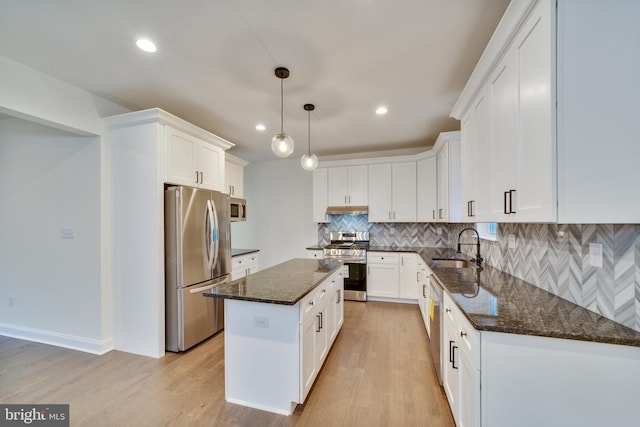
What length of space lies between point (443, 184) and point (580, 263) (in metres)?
2.32

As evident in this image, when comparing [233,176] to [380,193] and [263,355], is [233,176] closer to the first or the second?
[380,193]

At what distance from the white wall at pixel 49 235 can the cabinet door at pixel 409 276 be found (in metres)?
3.98

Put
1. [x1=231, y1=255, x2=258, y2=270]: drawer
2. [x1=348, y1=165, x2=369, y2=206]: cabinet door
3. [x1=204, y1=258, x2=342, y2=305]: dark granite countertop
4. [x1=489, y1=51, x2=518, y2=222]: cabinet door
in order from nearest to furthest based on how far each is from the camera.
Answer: [x1=489, y1=51, x2=518, y2=222]: cabinet door, [x1=204, y1=258, x2=342, y2=305]: dark granite countertop, [x1=231, y1=255, x2=258, y2=270]: drawer, [x1=348, y1=165, x2=369, y2=206]: cabinet door

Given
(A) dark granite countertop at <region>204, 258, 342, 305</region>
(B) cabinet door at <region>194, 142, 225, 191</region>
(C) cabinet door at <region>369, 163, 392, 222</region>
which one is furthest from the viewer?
(C) cabinet door at <region>369, 163, 392, 222</region>

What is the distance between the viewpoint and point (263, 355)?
1.88m

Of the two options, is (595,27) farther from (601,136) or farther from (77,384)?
(77,384)

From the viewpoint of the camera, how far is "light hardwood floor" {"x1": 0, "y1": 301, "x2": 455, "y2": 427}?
1822 mm

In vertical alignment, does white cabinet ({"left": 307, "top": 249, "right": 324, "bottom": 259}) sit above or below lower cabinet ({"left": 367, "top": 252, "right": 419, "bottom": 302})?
above

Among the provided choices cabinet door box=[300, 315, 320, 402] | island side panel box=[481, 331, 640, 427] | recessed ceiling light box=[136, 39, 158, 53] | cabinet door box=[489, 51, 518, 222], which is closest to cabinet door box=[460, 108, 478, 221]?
cabinet door box=[489, 51, 518, 222]

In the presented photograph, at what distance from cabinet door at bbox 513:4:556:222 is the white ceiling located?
54 cm

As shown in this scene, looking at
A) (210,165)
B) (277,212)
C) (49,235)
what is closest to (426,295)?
(210,165)

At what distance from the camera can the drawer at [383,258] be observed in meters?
4.25

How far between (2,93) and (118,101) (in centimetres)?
88

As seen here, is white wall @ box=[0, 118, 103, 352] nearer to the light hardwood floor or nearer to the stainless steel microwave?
the light hardwood floor
